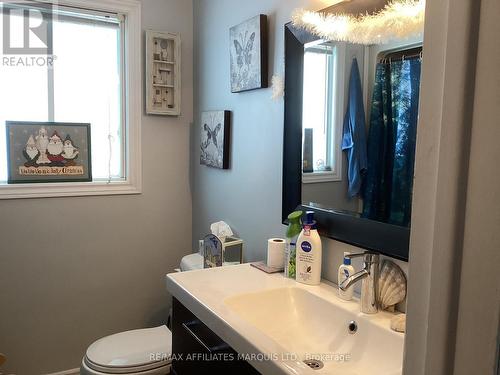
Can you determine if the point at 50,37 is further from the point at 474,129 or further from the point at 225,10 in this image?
the point at 474,129

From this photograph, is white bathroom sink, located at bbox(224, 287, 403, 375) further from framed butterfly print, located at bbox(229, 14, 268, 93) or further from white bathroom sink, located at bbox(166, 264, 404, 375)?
framed butterfly print, located at bbox(229, 14, 268, 93)

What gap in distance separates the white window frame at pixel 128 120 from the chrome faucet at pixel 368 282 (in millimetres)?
1542

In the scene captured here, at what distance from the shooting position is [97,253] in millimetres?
2426

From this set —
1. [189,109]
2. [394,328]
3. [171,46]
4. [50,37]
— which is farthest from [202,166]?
[394,328]

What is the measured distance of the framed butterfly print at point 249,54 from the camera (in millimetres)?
1826

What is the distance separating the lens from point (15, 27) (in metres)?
2.22

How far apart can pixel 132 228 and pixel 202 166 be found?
0.53 meters

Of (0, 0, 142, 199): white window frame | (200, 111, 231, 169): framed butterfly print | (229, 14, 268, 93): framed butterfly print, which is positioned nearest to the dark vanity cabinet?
(200, 111, 231, 169): framed butterfly print

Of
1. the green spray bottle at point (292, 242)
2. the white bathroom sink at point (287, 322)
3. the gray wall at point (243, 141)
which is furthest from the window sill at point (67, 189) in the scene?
the green spray bottle at point (292, 242)

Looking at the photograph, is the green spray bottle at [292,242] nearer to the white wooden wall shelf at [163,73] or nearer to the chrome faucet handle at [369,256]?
the chrome faucet handle at [369,256]

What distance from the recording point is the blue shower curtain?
3.99 ft

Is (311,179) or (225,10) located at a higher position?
(225,10)
